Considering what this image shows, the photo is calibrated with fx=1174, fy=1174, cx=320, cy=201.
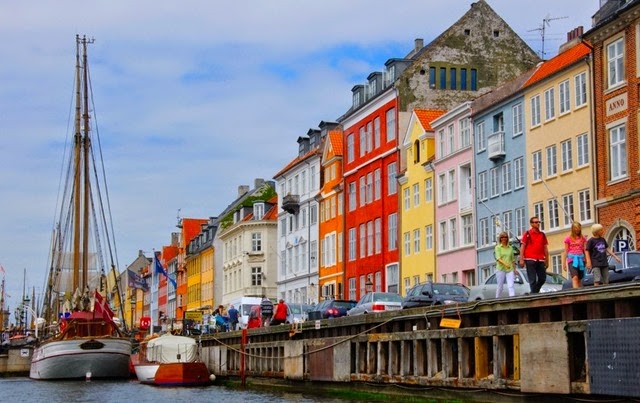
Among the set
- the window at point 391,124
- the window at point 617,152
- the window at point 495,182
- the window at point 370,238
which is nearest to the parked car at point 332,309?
the window at point 617,152

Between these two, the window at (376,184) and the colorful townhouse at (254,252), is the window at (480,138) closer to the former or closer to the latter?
the window at (376,184)

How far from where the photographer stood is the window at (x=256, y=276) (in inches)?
4097

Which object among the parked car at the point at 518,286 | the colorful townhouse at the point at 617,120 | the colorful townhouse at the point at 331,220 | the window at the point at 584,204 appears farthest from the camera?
the colorful townhouse at the point at 331,220

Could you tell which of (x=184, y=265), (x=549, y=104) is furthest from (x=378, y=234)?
(x=184, y=265)

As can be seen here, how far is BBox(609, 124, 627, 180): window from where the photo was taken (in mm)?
46472

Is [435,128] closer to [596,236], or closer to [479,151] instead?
[479,151]

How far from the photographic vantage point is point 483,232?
59781 millimetres

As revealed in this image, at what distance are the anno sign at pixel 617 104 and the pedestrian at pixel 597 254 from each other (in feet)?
73.0

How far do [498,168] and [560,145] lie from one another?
6597mm

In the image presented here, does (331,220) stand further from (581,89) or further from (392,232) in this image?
(581,89)

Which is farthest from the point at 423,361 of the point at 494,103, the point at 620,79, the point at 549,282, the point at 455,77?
the point at 455,77

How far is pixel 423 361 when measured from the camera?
1282 inches

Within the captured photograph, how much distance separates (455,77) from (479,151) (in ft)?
44.1

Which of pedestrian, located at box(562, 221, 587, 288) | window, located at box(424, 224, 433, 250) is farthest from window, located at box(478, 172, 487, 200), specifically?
pedestrian, located at box(562, 221, 587, 288)
